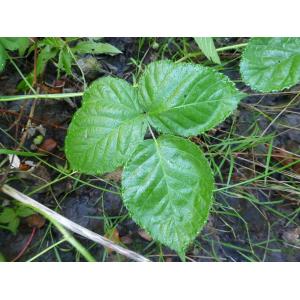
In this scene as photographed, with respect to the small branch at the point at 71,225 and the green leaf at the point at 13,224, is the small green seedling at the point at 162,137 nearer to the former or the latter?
the small branch at the point at 71,225

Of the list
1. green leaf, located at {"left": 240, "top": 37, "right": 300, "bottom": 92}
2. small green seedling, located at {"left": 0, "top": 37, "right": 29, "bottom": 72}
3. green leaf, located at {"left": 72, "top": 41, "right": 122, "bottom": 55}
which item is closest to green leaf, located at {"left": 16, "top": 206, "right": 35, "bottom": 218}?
small green seedling, located at {"left": 0, "top": 37, "right": 29, "bottom": 72}

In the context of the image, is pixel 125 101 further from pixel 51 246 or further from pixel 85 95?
pixel 51 246

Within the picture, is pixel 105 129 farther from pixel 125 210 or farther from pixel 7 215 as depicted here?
pixel 7 215

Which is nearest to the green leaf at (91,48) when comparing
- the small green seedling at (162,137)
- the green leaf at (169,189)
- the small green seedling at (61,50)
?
the small green seedling at (61,50)

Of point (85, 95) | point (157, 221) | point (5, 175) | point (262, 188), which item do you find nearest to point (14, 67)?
point (5, 175)

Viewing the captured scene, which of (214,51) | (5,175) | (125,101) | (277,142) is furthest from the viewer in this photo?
(277,142)

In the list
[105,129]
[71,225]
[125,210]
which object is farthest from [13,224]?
[105,129]
